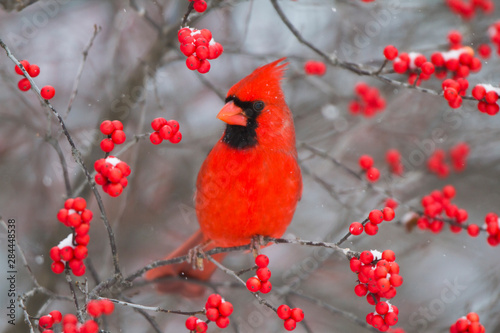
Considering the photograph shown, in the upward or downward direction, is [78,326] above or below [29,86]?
below

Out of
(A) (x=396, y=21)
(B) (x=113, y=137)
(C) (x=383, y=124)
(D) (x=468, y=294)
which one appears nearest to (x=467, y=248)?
(D) (x=468, y=294)

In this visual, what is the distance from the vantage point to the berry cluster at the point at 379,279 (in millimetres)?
1529

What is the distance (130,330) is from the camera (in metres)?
2.80

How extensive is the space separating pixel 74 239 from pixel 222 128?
154cm

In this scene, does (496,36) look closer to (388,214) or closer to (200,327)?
(388,214)

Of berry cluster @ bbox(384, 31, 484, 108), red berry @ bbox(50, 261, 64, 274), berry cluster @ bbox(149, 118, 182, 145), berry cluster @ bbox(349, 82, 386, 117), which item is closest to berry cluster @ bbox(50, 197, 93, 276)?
red berry @ bbox(50, 261, 64, 274)

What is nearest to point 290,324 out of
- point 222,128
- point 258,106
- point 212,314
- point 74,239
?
point 212,314

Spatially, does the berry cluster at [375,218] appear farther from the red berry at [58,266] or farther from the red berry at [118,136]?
the red berry at [58,266]

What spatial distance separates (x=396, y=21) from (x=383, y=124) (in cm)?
77

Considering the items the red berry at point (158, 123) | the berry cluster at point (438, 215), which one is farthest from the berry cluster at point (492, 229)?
Result: the red berry at point (158, 123)

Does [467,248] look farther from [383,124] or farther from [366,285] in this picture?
[366,285]

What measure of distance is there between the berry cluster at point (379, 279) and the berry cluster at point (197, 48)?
0.78 metres

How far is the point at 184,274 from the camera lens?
2721 mm

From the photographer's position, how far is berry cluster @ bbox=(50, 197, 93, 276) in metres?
1.48
